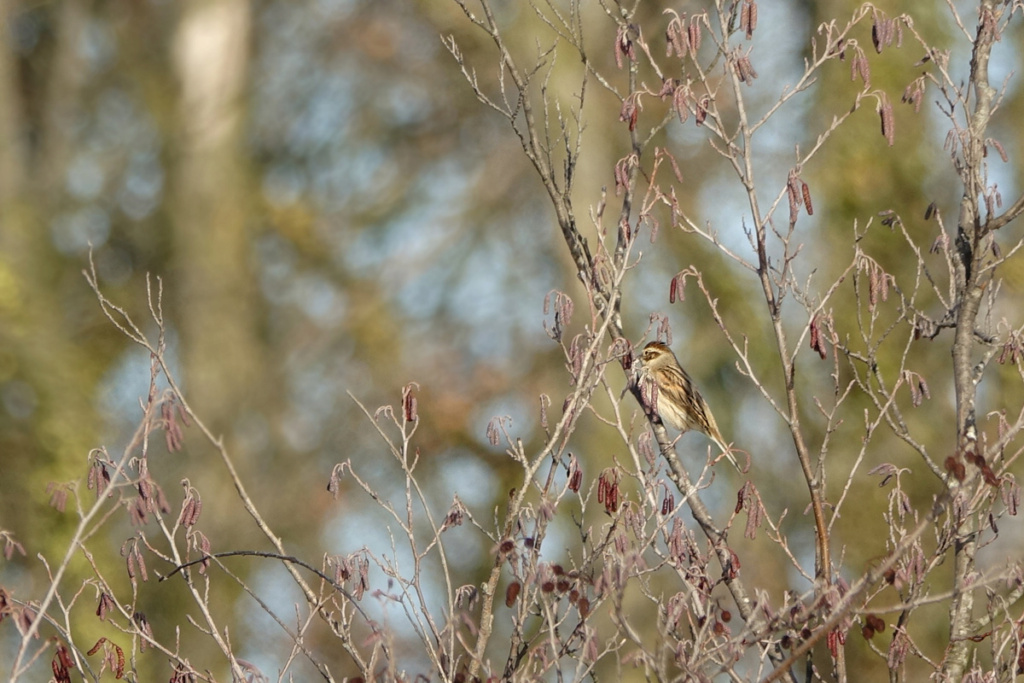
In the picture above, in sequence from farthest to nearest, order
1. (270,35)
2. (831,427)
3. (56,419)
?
(270,35)
(56,419)
(831,427)

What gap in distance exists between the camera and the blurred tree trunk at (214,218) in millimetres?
13352

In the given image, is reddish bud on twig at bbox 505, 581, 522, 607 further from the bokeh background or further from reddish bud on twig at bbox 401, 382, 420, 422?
the bokeh background

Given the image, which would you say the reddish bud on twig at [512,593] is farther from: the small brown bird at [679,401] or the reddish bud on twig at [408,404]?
the small brown bird at [679,401]

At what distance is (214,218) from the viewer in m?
13.8

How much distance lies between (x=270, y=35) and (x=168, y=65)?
115 inches

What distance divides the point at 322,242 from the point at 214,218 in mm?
2920

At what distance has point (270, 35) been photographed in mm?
17609

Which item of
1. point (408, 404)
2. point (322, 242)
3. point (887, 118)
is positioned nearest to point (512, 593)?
Answer: point (408, 404)

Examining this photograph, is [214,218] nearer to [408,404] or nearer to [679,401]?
[679,401]

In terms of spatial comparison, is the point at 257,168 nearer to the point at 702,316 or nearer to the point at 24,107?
the point at 24,107

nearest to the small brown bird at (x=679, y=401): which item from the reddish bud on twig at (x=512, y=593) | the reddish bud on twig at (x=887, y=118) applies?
the reddish bud on twig at (x=887, y=118)

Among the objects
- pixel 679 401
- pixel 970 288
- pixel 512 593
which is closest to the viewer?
pixel 512 593

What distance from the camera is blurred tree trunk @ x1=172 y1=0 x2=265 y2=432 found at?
43.8 ft

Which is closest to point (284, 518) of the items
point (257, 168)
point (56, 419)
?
point (56, 419)
